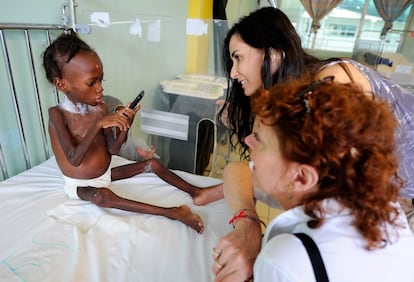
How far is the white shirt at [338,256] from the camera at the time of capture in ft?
1.42

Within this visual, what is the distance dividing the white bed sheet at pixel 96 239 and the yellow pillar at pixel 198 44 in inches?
40.2

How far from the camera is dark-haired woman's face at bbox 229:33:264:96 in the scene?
91 centimetres

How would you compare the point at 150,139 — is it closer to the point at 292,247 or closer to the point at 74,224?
the point at 74,224

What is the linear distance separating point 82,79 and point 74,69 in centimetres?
4

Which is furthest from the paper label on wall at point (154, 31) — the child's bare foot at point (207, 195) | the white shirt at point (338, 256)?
the white shirt at point (338, 256)

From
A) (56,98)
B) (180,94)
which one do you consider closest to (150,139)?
(180,94)

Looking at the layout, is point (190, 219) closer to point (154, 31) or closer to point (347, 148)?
point (347, 148)

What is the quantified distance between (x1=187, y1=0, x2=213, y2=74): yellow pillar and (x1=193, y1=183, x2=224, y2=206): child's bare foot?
3.28 feet

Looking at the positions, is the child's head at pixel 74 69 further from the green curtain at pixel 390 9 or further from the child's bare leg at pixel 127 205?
the green curtain at pixel 390 9

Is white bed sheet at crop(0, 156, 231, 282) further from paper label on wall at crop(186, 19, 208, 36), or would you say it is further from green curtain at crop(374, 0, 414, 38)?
green curtain at crop(374, 0, 414, 38)

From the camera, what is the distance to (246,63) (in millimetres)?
932

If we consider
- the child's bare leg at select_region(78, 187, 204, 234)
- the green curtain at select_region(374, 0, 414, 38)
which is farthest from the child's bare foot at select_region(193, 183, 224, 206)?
the green curtain at select_region(374, 0, 414, 38)

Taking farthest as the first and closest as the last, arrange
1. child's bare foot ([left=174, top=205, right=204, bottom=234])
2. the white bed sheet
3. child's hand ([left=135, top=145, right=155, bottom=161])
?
child's hand ([left=135, top=145, right=155, bottom=161]) < child's bare foot ([left=174, top=205, right=204, bottom=234]) < the white bed sheet

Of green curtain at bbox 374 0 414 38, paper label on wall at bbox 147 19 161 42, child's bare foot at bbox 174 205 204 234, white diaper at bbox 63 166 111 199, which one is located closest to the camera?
child's bare foot at bbox 174 205 204 234
